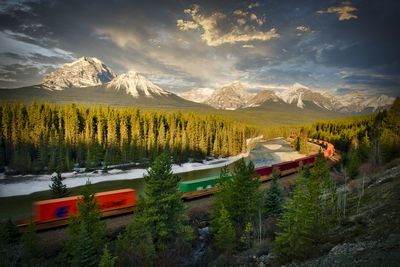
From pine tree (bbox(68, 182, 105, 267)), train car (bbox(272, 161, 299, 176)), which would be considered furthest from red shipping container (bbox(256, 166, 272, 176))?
pine tree (bbox(68, 182, 105, 267))

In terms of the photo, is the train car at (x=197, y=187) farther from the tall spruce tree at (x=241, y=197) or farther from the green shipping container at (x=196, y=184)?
the tall spruce tree at (x=241, y=197)

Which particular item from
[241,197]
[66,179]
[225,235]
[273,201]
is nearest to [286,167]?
[273,201]

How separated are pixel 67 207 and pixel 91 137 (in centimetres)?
5797

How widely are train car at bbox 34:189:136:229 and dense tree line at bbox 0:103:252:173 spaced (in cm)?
4184

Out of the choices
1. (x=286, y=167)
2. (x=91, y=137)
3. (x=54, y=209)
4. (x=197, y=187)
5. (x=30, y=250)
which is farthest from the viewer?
(x=91, y=137)

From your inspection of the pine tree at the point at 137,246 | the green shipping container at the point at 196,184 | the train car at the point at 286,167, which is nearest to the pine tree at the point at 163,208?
the pine tree at the point at 137,246

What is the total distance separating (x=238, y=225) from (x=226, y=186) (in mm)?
4618

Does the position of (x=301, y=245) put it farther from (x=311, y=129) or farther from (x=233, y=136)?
(x=311, y=129)

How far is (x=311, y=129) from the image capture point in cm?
17600

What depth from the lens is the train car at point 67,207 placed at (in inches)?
1249

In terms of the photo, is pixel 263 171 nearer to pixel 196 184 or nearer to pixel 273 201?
pixel 196 184

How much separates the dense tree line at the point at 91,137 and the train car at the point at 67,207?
4184 cm

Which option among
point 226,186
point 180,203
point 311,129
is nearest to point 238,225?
point 226,186

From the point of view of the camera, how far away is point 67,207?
33000 millimetres
